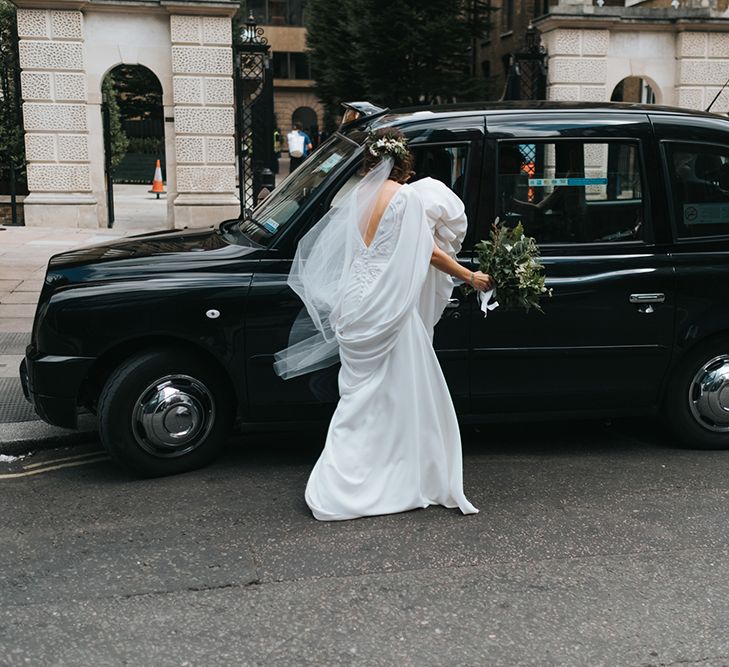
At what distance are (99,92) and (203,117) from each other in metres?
1.97

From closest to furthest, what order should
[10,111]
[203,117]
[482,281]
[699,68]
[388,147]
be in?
[388,147]
[482,281]
[203,117]
[10,111]
[699,68]

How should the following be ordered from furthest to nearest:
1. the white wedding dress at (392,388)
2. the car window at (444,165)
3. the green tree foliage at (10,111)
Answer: the green tree foliage at (10,111) < the car window at (444,165) < the white wedding dress at (392,388)

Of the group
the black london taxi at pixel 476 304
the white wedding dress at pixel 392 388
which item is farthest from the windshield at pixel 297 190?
the white wedding dress at pixel 392 388

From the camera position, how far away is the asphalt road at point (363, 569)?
133 inches

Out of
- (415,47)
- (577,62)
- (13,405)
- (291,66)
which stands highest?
(291,66)

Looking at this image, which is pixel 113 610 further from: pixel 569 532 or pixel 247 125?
pixel 247 125

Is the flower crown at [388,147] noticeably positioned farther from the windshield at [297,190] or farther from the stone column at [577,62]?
the stone column at [577,62]

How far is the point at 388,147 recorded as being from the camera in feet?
14.9

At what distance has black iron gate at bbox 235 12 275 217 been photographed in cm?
1666

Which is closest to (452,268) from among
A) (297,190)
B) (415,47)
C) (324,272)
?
(324,272)

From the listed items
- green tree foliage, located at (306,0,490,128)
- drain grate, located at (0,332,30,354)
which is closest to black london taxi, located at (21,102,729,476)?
drain grate, located at (0,332,30,354)

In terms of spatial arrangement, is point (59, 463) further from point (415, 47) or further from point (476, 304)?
point (415, 47)

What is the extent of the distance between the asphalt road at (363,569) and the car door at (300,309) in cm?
48

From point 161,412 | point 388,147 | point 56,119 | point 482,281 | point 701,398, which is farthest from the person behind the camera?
point 56,119
